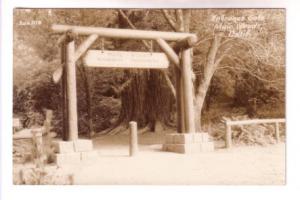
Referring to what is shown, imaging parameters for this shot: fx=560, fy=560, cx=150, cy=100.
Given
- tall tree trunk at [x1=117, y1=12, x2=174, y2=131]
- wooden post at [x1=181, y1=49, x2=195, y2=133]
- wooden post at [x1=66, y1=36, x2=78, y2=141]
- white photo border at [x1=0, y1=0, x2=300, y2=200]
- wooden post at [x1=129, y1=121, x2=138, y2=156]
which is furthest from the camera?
wooden post at [x1=181, y1=49, x2=195, y2=133]

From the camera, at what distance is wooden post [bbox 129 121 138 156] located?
23.1 ft

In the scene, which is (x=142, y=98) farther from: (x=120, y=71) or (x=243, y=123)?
(x=243, y=123)

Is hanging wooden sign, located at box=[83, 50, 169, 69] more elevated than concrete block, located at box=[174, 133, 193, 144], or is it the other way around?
hanging wooden sign, located at box=[83, 50, 169, 69]

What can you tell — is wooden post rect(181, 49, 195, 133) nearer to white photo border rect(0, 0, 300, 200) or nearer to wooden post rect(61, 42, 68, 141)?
white photo border rect(0, 0, 300, 200)

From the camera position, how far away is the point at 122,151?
715cm

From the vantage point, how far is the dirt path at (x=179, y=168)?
6.86 metres

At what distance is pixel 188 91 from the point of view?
24.0 feet

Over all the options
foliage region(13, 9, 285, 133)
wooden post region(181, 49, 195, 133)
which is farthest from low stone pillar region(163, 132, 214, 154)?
foliage region(13, 9, 285, 133)

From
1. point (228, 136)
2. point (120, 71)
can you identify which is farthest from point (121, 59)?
point (228, 136)

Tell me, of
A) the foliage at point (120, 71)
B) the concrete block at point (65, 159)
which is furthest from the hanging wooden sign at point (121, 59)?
the concrete block at point (65, 159)

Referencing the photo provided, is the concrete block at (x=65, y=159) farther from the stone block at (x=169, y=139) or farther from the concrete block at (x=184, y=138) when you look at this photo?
the concrete block at (x=184, y=138)

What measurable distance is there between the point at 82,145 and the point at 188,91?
1.55 metres

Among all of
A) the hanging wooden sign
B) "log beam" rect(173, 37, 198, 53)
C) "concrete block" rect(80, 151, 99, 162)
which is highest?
"log beam" rect(173, 37, 198, 53)

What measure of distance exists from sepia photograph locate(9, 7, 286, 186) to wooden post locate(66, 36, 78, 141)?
0.01 metres
